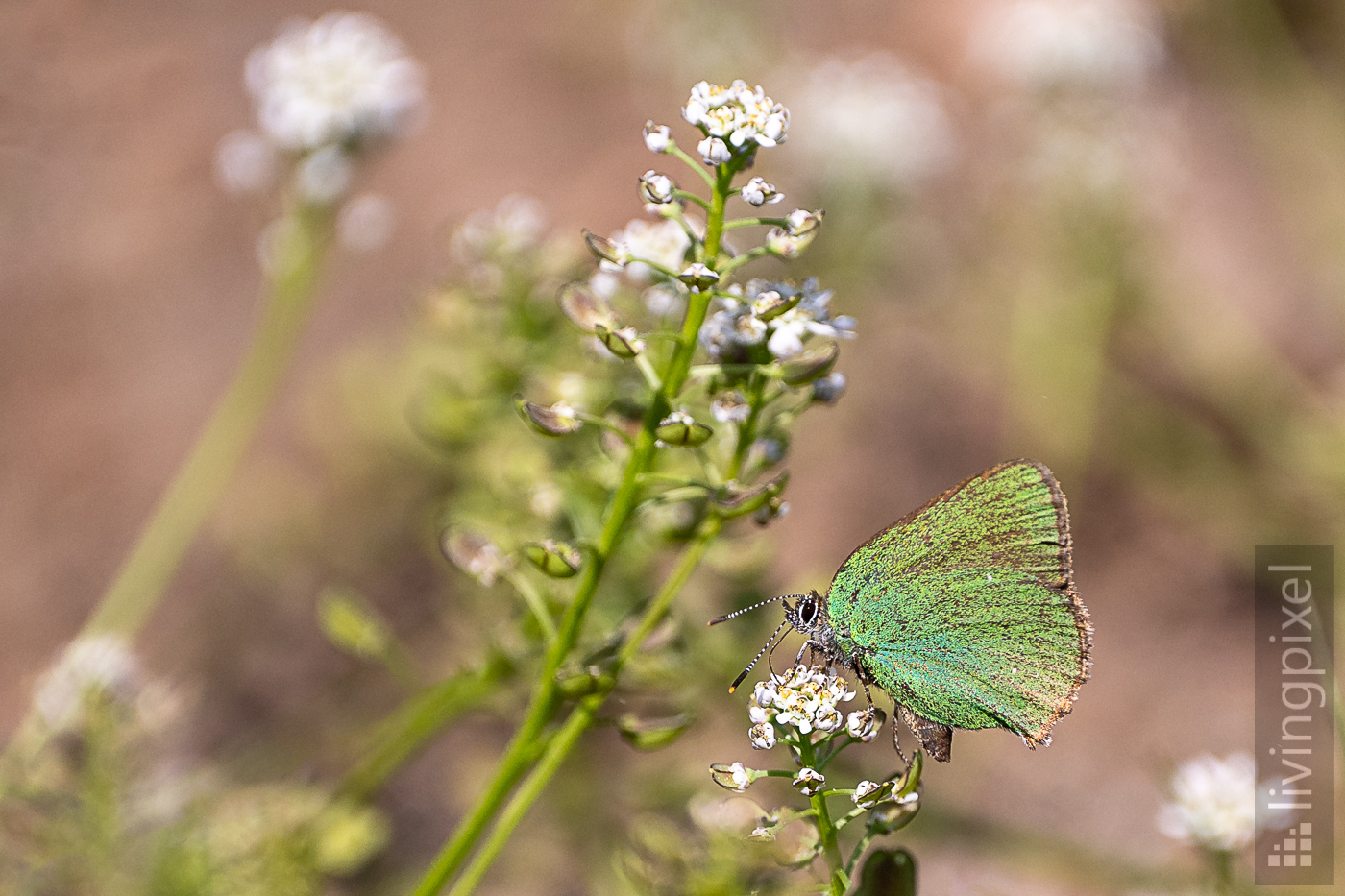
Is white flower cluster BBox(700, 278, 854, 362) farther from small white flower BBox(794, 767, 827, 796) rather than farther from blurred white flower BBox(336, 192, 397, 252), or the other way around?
blurred white flower BBox(336, 192, 397, 252)

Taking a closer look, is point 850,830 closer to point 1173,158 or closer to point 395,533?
point 395,533

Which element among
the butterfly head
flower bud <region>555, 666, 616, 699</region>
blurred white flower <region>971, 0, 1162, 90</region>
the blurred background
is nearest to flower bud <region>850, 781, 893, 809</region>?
the butterfly head

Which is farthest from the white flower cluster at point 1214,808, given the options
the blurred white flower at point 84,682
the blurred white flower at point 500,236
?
the blurred white flower at point 84,682

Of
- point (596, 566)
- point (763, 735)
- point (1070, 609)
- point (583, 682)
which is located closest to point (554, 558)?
point (596, 566)

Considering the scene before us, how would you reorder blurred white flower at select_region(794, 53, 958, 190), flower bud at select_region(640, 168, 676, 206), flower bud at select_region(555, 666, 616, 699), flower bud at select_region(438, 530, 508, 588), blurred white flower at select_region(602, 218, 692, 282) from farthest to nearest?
1. blurred white flower at select_region(794, 53, 958, 190)
2. blurred white flower at select_region(602, 218, 692, 282)
3. flower bud at select_region(438, 530, 508, 588)
4. flower bud at select_region(555, 666, 616, 699)
5. flower bud at select_region(640, 168, 676, 206)

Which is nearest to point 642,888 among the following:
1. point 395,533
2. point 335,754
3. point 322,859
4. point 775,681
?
point 775,681

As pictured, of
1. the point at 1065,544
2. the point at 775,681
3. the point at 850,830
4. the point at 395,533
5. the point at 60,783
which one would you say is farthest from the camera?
the point at 395,533

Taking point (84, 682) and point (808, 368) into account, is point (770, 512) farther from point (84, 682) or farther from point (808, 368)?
point (84, 682)
